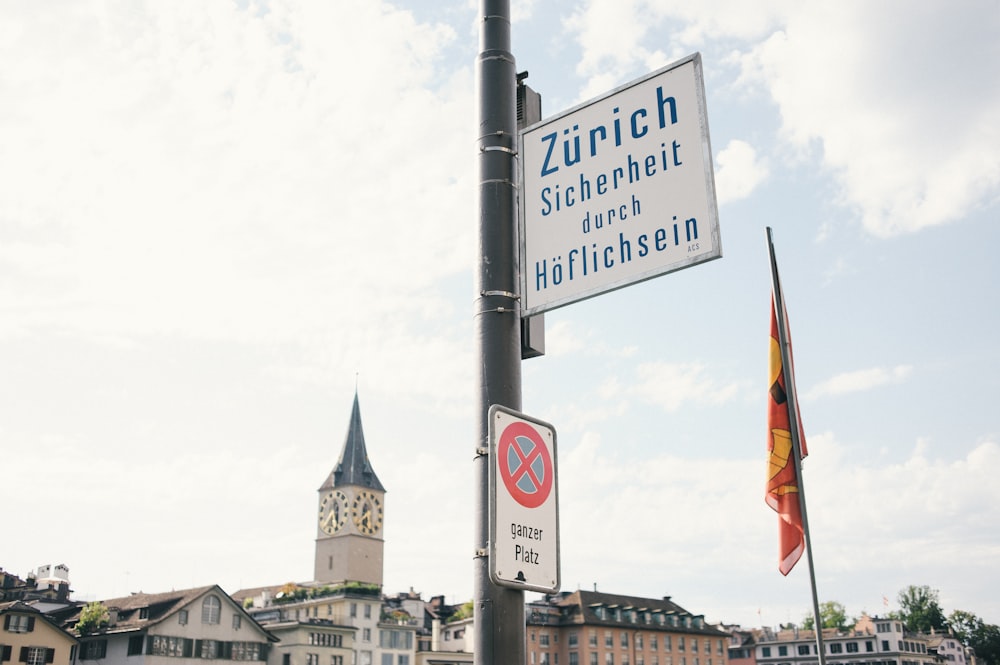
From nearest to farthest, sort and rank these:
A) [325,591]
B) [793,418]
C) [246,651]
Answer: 1. [793,418]
2. [246,651]
3. [325,591]

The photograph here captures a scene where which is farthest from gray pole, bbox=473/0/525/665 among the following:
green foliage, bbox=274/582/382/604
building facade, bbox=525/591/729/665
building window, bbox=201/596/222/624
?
building facade, bbox=525/591/729/665

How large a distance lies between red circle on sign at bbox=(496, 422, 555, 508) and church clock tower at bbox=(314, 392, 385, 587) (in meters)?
155

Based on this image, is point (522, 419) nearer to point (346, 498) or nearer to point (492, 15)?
point (492, 15)

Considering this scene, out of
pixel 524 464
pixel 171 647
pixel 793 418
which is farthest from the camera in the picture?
pixel 171 647

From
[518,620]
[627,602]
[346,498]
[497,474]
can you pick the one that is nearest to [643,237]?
[497,474]

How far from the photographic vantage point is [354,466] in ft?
525

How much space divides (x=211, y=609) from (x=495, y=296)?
3141 inches

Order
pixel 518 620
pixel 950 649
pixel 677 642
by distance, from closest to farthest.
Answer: pixel 518 620
pixel 677 642
pixel 950 649

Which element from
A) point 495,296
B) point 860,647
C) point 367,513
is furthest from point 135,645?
point 860,647

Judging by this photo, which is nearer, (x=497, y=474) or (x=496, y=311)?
(x=497, y=474)

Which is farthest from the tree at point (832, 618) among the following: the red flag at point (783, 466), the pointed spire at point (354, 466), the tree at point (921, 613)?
the red flag at point (783, 466)

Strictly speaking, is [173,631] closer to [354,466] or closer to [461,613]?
[461,613]

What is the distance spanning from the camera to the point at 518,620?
428 cm

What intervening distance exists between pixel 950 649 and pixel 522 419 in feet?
539
